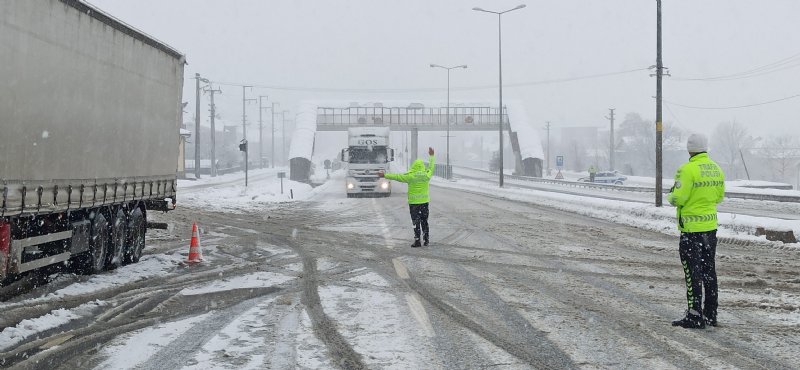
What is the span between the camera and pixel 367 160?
32781 millimetres

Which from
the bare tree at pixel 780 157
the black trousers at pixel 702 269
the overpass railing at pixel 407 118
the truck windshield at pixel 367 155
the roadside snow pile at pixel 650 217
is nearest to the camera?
the black trousers at pixel 702 269

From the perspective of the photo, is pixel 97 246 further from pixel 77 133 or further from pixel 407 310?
pixel 407 310

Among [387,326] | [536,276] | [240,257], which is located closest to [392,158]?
[240,257]

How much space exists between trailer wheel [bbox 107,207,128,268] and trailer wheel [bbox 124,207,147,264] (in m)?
0.23

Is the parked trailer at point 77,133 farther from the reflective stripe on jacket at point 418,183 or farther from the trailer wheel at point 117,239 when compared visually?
the reflective stripe on jacket at point 418,183

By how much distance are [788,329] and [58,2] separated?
820cm

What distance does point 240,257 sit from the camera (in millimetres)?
12320

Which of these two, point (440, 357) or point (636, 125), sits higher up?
point (636, 125)

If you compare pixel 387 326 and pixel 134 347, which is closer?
pixel 134 347

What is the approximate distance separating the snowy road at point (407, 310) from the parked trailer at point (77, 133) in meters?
0.61

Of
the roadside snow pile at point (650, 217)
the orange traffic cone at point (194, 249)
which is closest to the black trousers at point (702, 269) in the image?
the orange traffic cone at point (194, 249)

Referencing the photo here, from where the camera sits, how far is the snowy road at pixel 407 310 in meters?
5.62

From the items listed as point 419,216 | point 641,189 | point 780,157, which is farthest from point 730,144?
point 419,216

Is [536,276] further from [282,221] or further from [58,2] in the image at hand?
[282,221]
